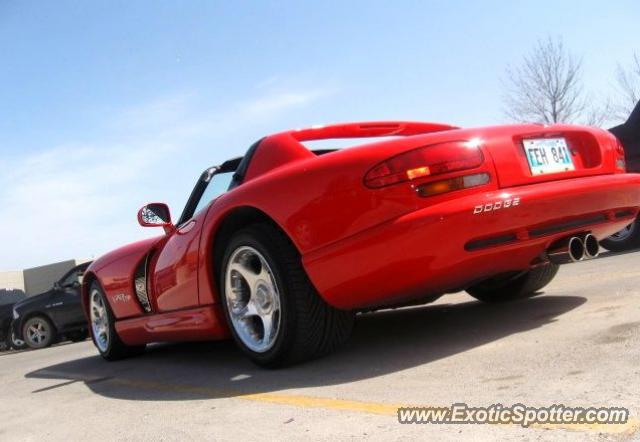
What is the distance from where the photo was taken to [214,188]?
4.44 m

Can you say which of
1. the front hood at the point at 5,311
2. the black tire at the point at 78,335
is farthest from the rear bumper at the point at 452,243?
the front hood at the point at 5,311

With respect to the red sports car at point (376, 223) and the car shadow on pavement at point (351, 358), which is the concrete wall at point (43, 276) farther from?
the red sports car at point (376, 223)

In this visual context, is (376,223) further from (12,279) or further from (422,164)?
(12,279)

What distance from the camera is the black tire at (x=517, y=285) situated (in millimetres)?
4484

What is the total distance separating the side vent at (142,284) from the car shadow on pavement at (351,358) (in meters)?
0.45

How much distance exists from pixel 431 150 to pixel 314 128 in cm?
100

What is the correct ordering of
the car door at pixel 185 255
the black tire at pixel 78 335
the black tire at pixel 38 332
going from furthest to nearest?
the black tire at pixel 78 335, the black tire at pixel 38 332, the car door at pixel 185 255

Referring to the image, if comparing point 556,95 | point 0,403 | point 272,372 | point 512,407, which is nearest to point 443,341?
point 272,372

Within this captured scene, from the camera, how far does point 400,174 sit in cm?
290

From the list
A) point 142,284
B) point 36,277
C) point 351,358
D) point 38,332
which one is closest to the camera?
point 351,358

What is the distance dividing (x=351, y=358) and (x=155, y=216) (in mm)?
2056

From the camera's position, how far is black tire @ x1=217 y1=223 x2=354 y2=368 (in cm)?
323

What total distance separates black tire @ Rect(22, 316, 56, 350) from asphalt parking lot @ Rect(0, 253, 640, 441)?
673 centimetres

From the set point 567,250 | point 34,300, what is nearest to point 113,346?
point 567,250
